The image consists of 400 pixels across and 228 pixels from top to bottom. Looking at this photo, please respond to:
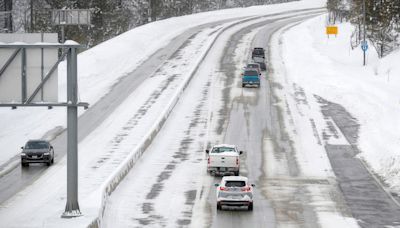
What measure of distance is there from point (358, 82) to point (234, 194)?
35.0 m

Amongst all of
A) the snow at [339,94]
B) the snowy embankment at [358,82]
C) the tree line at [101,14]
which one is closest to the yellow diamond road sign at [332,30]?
the snowy embankment at [358,82]

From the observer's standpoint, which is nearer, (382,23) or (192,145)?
(192,145)

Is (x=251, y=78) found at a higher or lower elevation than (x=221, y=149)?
higher

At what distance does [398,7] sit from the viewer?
7162cm

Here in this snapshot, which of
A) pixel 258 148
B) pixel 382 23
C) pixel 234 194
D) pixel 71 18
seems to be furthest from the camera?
pixel 382 23

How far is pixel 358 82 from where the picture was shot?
6347 cm

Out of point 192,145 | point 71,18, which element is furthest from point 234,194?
point 71,18

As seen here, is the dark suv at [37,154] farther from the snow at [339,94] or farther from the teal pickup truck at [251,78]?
the teal pickup truck at [251,78]

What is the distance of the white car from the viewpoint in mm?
31000

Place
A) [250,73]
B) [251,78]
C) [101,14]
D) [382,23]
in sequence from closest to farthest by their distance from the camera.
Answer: [251,78], [250,73], [382,23], [101,14]

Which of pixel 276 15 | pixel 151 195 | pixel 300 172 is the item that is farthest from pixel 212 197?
pixel 276 15

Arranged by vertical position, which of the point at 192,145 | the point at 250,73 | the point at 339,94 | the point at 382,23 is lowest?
the point at 192,145

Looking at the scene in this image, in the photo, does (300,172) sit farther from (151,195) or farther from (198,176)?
(151,195)

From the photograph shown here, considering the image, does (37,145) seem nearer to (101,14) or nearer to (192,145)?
(192,145)
